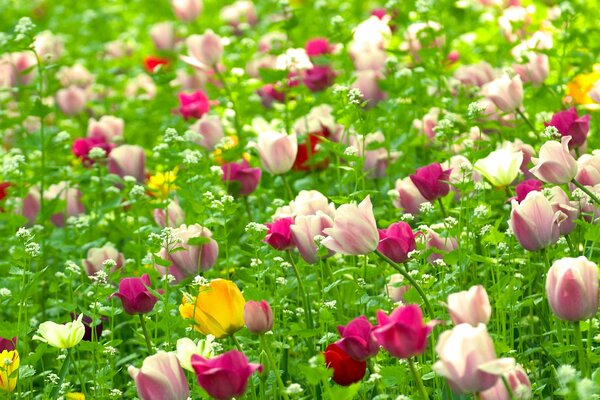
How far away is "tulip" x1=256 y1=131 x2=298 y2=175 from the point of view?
2.93 meters

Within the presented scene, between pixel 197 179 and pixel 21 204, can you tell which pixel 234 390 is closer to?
pixel 197 179

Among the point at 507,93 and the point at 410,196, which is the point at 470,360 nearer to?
the point at 410,196

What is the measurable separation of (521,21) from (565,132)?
126 cm

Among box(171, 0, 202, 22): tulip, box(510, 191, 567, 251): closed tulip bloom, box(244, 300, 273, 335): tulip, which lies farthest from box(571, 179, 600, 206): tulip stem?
box(171, 0, 202, 22): tulip

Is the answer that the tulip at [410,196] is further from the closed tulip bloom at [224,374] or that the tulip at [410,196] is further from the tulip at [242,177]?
the closed tulip bloom at [224,374]

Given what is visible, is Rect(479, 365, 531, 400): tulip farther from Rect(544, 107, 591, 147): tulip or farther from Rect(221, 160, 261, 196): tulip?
Rect(221, 160, 261, 196): tulip

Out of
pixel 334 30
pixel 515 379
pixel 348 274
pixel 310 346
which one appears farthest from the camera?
pixel 334 30

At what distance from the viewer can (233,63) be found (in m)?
4.31

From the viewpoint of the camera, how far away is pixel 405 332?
5.96ft

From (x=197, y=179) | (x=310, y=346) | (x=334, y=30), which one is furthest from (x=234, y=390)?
(x=334, y=30)

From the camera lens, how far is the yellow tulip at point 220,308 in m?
2.17

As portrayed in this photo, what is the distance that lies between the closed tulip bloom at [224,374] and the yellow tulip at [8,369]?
541 millimetres

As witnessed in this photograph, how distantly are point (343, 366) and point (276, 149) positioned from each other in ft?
3.21

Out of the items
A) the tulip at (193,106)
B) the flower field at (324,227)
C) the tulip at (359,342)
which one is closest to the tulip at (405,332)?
the flower field at (324,227)
